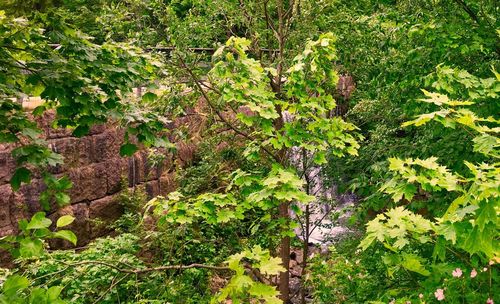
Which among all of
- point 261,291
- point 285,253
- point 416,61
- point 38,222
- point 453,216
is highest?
point 416,61

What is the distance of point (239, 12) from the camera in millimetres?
6629

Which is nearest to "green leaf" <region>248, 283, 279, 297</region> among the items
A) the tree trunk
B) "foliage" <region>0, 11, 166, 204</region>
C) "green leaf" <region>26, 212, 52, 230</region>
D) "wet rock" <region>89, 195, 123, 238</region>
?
"green leaf" <region>26, 212, 52, 230</region>

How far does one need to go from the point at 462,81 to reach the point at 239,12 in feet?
13.4

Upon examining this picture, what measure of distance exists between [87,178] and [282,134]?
211 inches

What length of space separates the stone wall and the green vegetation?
1.55 ft

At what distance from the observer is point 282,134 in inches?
201

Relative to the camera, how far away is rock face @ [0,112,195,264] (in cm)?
759

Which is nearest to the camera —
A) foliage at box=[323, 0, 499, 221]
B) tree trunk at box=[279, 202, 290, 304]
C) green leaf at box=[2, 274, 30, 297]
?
green leaf at box=[2, 274, 30, 297]

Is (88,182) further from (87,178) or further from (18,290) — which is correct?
(18,290)

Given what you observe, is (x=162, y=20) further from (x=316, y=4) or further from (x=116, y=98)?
(x=116, y=98)

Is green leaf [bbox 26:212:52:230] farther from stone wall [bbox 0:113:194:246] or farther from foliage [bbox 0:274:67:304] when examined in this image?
Answer: stone wall [bbox 0:113:194:246]

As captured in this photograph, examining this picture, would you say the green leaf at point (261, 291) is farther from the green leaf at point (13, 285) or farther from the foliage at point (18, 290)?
the green leaf at point (13, 285)

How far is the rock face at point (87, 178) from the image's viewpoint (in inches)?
299

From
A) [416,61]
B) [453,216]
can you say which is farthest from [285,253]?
[453,216]
